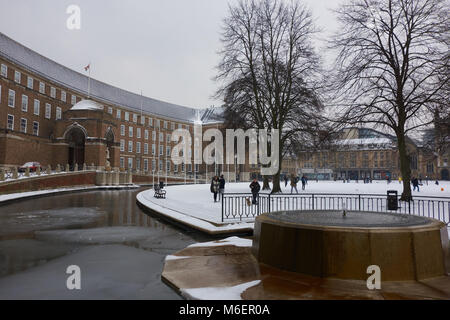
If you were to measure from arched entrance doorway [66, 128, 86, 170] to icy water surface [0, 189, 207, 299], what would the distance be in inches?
1639

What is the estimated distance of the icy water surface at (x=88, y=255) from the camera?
523 cm

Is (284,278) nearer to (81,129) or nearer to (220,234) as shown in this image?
(220,234)

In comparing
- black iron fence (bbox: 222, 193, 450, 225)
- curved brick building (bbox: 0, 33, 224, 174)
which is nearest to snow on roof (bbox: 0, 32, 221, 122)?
curved brick building (bbox: 0, 33, 224, 174)

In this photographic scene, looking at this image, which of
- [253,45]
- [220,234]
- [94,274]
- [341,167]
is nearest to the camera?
[94,274]

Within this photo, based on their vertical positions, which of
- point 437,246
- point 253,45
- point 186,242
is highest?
point 253,45

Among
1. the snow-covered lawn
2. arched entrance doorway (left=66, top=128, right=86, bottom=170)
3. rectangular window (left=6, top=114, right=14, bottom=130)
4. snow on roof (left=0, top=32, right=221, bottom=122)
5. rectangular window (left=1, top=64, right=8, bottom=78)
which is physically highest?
snow on roof (left=0, top=32, right=221, bottom=122)

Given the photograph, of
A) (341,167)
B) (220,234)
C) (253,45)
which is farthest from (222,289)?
(341,167)

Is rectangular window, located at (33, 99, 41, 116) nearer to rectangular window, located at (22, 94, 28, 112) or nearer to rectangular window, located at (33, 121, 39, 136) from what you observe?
rectangular window, located at (33, 121, 39, 136)

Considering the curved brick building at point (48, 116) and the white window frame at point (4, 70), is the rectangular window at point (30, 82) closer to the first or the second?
the curved brick building at point (48, 116)

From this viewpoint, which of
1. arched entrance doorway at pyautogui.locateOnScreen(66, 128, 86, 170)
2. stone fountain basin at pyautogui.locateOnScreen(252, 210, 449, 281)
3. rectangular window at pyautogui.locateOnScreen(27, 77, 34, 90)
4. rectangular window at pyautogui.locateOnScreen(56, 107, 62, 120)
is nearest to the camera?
stone fountain basin at pyautogui.locateOnScreen(252, 210, 449, 281)

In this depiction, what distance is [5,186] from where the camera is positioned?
2638 cm

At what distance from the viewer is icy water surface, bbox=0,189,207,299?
5230 millimetres

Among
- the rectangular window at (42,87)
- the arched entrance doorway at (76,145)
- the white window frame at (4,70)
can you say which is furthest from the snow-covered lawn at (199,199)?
the rectangular window at (42,87)

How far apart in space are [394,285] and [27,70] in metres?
58.1
